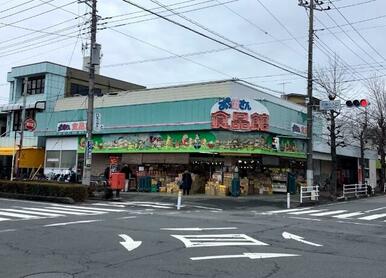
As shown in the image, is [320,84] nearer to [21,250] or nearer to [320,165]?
[320,165]

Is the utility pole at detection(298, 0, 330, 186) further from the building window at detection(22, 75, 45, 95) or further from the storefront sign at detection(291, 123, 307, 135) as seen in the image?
the building window at detection(22, 75, 45, 95)

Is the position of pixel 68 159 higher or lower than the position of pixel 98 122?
lower

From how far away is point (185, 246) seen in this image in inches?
430

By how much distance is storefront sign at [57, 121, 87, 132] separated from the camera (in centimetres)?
3512

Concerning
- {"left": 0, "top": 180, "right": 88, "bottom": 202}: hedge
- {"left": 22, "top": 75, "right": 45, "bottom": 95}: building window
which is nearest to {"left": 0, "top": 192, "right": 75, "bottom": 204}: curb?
{"left": 0, "top": 180, "right": 88, "bottom": 202}: hedge

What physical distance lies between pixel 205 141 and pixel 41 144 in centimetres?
1664

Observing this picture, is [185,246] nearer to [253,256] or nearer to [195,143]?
[253,256]

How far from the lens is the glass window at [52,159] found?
37.2 meters

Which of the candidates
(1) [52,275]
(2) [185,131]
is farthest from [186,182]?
(1) [52,275]

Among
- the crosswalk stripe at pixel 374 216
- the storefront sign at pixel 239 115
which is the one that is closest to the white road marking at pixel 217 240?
the crosswalk stripe at pixel 374 216

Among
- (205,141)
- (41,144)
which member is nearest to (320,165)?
(205,141)

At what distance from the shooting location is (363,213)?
72.9 feet

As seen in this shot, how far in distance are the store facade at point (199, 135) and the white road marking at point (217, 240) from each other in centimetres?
1526

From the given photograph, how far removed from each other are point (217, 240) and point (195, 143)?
17016mm
